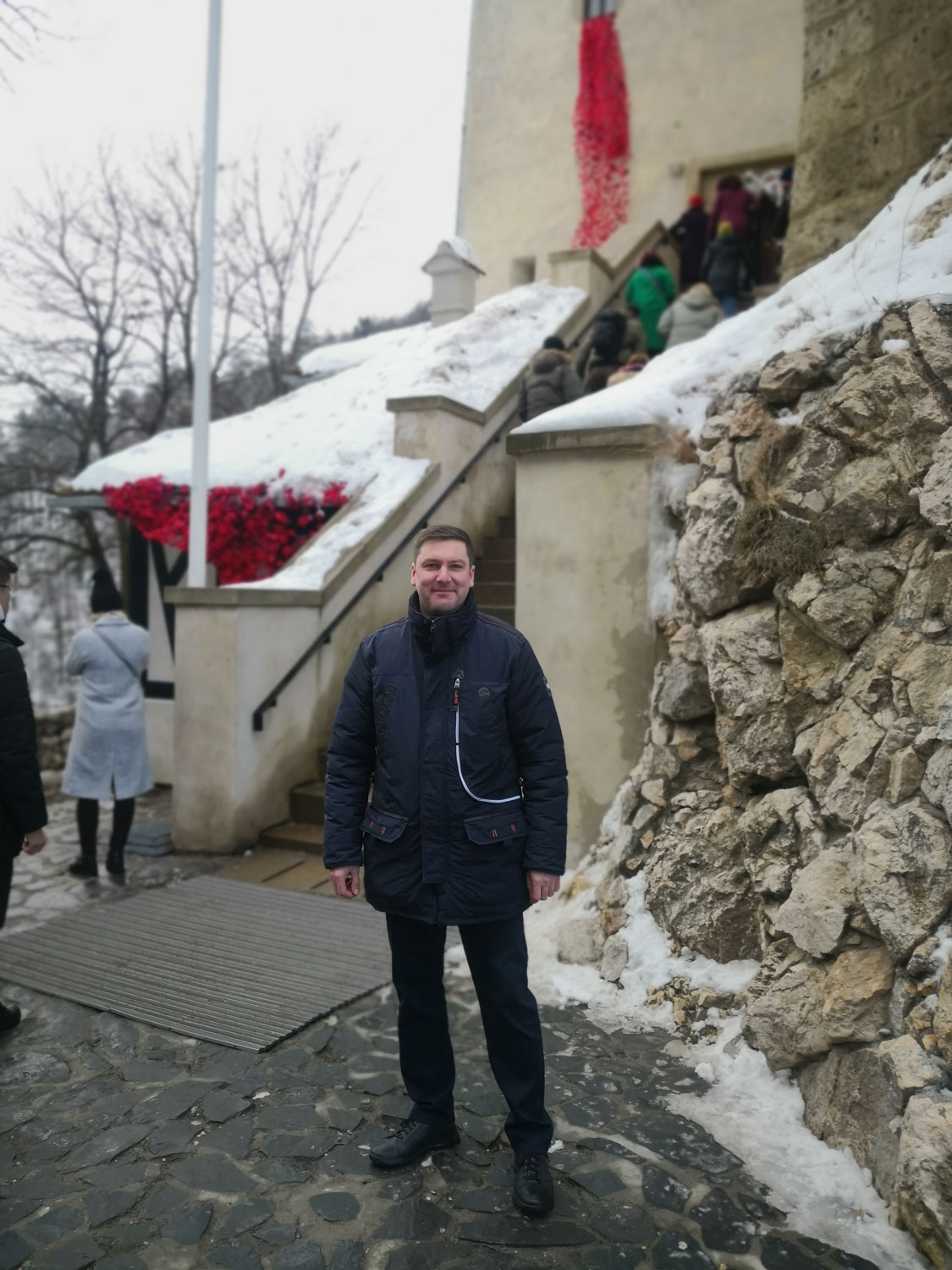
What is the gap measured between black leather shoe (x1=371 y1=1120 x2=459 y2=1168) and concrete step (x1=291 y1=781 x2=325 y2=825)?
12.2 feet

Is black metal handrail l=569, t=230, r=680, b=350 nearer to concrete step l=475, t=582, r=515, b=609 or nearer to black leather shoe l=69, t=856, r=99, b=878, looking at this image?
concrete step l=475, t=582, r=515, b=609

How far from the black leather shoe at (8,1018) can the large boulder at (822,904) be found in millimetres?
3073

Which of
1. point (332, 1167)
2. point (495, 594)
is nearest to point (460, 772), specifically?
point (332, 1167)

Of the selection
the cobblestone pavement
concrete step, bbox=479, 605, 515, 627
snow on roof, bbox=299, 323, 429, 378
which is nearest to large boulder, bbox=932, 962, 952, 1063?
the cobblestone pavement

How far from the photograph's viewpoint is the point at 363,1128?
128 inches

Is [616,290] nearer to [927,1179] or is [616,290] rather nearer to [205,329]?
[205,329]

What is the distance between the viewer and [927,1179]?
250 centimetres

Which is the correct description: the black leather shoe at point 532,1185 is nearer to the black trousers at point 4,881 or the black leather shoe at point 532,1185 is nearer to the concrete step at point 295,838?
the black trousers at point 4,881

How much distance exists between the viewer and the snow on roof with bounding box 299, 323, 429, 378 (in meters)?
13.2

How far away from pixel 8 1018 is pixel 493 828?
2.49 m

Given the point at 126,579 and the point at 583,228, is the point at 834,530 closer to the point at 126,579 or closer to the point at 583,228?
the point at 126,579

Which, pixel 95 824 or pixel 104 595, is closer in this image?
pixel 95 824

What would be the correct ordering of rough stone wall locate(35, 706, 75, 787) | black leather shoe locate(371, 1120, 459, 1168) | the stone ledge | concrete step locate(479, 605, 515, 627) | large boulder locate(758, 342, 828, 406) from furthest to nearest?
rough stone wall locate(35, 706, 75, 787)
concrete step locate(479, 605, 515, 627)
the stone ledge
large boulder locate(758, 342, 828, 406)
black leather shoe locate(371, 1120, 459, 1168)

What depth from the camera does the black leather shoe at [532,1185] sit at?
9.08 ft
